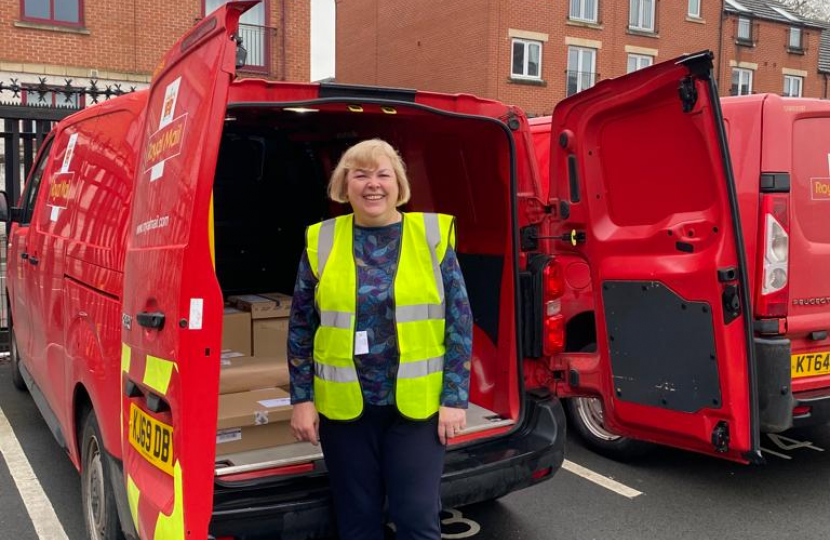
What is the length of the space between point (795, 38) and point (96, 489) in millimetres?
32680

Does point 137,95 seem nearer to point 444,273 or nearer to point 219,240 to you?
point 444,273

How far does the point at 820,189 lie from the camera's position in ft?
13.2

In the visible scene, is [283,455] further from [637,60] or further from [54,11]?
[637,60]

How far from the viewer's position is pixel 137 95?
2963 millimetres

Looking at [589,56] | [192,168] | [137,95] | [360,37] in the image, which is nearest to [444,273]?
[192,168]

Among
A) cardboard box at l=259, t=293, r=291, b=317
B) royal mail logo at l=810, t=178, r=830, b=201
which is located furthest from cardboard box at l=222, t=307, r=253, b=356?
royal mail logo at l=810, t=178, r=830, b=201

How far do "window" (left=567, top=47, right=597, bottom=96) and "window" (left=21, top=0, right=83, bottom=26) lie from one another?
1510cm

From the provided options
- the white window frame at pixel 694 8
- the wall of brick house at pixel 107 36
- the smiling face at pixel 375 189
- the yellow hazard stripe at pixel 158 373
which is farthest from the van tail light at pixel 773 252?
the white window frame at pixel 694 8

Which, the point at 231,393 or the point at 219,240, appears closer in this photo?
the point at 231,393

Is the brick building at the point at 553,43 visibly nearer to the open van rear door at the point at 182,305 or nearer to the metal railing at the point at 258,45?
the metal railing at the point at 258,45

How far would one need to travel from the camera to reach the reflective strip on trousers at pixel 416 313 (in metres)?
2.51

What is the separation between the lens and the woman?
2.53 metres

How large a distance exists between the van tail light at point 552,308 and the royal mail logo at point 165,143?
182 cm

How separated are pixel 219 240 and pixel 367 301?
2.92m
